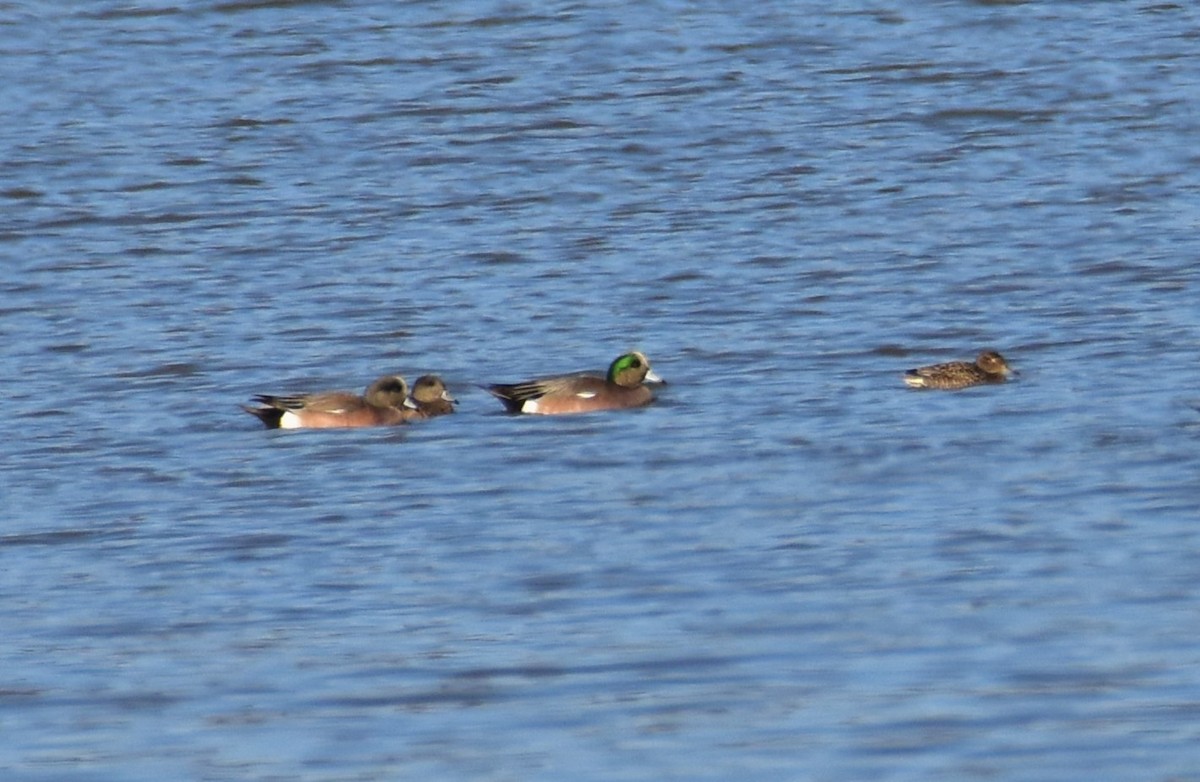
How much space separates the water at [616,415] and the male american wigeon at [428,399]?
104mm

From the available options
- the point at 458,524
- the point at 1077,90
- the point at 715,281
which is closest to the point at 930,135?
the point at 1077,90

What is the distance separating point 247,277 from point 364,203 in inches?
88.3

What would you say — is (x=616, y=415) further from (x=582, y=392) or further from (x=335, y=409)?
(x=335, y=409)

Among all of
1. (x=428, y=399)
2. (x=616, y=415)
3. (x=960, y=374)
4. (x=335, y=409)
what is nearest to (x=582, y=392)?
(x=616, y=415)

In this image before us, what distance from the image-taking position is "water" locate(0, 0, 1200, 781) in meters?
6.73

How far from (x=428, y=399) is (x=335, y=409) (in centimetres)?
43

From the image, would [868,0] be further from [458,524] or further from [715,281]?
[458,524]

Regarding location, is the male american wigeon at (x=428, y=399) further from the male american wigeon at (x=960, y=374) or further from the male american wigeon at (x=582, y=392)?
the male american wigeon at (x=960, y=374)

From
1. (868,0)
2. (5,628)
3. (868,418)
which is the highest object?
(5,628)

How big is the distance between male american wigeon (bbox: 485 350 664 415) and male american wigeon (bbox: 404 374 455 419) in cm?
21

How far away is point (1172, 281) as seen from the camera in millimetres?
12969

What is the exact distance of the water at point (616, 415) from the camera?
6.73m

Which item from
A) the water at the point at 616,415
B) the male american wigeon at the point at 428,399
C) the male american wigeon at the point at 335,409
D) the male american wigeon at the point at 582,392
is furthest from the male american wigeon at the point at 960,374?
the male american wigeon at the point at 335,409

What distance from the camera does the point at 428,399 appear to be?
11281mm
